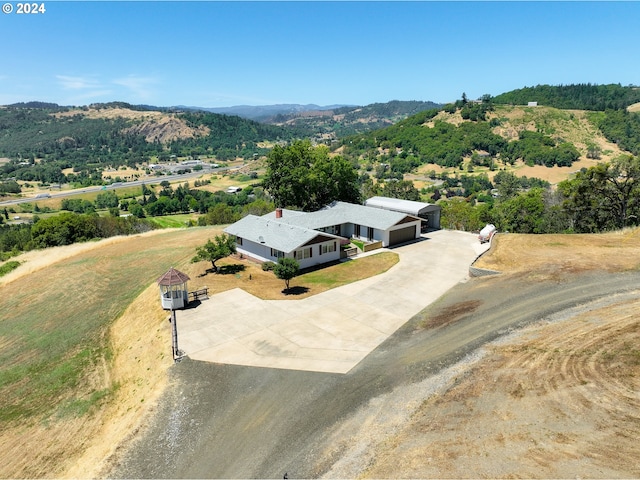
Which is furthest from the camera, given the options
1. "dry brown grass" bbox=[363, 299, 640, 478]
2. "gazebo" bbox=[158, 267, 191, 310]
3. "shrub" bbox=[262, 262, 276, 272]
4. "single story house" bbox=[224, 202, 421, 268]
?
"single story house" bbox=[224, 202, 421, 268]

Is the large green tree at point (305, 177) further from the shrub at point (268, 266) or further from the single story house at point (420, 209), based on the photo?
the shrub at point (268, 266)

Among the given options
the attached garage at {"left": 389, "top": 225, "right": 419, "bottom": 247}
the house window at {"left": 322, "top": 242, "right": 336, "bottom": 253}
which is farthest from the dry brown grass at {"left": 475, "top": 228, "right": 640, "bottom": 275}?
the house window at {"left": 322, "top": 242, "right": 336, "bottom": 253}

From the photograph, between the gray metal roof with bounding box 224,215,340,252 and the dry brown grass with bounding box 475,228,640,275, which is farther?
the gray metal roof with bounding box 224,215,340,252

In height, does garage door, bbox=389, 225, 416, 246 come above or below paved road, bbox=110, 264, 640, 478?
above

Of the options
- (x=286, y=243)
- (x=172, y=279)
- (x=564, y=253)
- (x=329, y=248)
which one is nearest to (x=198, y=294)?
(x=172, y=279)

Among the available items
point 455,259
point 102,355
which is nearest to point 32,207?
point 102,355

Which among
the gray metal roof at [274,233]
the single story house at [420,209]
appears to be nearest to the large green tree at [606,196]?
the single story house at [420,209]

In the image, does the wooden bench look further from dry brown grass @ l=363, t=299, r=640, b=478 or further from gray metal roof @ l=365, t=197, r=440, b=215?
gray metal roof @ l=365, t=197, r=440, b=215
